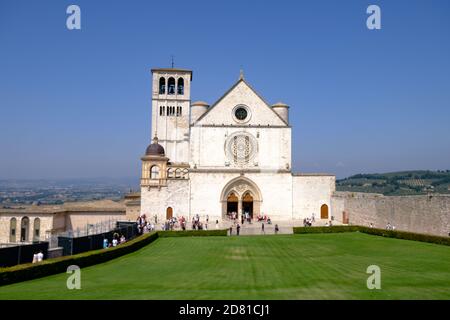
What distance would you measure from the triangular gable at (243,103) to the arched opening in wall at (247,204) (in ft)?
27.6

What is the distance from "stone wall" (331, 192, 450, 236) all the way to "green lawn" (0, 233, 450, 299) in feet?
9.00

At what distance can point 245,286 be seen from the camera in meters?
16.1

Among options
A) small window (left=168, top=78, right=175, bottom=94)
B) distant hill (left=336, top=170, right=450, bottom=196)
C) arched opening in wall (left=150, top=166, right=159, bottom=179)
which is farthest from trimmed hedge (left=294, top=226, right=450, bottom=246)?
distant hill (left=336, top=170, right=450, bottom=196)

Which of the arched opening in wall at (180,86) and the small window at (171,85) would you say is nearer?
the small window at (171,85)

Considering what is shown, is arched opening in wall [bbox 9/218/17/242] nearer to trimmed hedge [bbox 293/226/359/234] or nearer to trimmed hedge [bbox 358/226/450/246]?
trimmed hedge [bbox 293/226/359/234]

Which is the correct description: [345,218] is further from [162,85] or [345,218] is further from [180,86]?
[162,85]

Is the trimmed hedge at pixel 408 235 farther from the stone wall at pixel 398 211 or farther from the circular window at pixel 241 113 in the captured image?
the circular window at pixel 241 113

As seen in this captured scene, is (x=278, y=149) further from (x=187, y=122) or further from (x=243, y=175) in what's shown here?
(x=187, y=122)

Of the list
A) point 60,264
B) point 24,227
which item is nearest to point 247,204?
point 24,227

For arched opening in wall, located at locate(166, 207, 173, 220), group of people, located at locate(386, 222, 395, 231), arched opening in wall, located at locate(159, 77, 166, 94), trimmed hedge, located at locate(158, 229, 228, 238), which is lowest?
trimmed hedge, located at locate(158, 229, 228, 238)

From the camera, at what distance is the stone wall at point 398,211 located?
31.1m

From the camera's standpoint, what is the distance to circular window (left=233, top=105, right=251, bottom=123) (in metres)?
51.9

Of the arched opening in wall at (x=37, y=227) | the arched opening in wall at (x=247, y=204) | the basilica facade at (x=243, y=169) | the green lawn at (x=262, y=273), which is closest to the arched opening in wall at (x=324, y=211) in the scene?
the basilica facade at (x=243, y=169)
